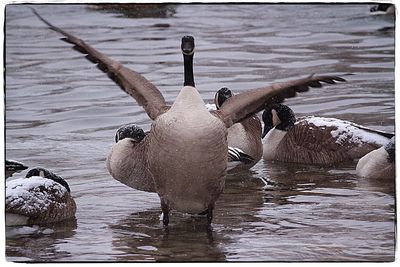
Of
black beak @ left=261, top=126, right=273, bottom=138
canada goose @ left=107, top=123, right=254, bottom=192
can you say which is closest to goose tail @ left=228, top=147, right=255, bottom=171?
canada goose @ left=107, top=123, right=254, bottom=192

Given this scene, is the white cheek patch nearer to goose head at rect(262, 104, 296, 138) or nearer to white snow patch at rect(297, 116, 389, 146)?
goose head at rect(262, 104, 296, 138)

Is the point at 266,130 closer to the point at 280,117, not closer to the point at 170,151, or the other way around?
the point at 280,117

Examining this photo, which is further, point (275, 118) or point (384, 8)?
point (275, 118)

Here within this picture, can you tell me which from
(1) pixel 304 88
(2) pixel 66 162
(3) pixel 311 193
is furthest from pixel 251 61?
(1) pixel 304 88

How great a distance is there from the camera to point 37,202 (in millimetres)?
8305

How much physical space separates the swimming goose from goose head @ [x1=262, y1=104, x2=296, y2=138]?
10.9 ft

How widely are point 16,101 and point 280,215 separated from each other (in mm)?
6014

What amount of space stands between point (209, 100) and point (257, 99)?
5.12 meters

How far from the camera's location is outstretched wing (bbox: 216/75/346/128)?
27.3 ft

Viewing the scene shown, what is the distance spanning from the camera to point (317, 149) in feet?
36.9

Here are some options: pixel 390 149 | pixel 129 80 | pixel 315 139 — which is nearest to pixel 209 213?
pixel 129 80

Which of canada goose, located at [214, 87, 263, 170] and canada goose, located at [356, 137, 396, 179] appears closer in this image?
canada goose, located at [356, 137, 396, 179]

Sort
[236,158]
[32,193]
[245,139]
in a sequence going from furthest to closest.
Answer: [245,139]
[236,158]
[32,193]

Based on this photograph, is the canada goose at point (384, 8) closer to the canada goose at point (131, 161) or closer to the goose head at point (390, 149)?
the goose head at point (390, 149)
